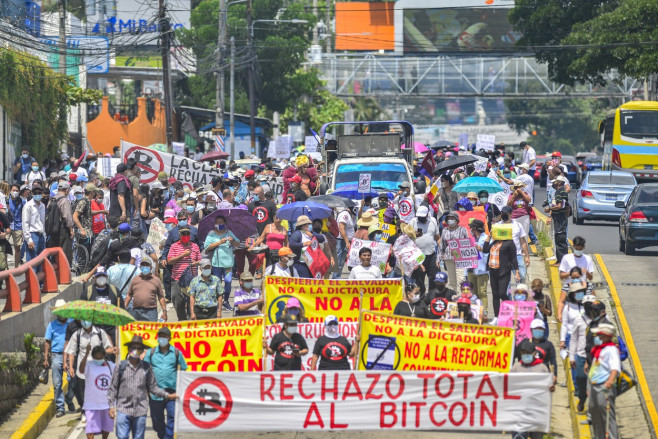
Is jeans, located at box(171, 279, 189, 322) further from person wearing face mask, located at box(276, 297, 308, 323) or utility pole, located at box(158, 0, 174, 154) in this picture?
utility pole, located at box(158, 0, 174, 154)

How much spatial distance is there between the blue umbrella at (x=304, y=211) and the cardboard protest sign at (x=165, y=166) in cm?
611

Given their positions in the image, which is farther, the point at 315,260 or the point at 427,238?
the point at 427,238

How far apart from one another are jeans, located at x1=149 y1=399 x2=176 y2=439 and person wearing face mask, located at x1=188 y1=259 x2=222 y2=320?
3427 millimetres

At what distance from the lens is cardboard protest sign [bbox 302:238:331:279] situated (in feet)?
59.5

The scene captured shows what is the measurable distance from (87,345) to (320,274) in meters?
5.10

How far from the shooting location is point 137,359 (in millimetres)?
12609

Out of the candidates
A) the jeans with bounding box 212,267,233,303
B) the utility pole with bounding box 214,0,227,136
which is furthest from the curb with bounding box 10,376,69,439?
the utility pole with bounding box 214,0,227,136

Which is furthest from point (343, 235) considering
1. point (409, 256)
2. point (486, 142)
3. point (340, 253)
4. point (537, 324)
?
point (486, 142)

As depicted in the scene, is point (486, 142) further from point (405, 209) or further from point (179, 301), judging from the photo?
point (179, 301)

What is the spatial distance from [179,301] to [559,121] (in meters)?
123

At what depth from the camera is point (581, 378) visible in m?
13.9

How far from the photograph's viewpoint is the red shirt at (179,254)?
17.7 m

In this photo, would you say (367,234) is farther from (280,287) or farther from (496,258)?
(280,287)

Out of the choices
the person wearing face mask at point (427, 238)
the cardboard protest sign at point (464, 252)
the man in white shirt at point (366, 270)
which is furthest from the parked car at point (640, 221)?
the man in white shirt at point (366, 270)
